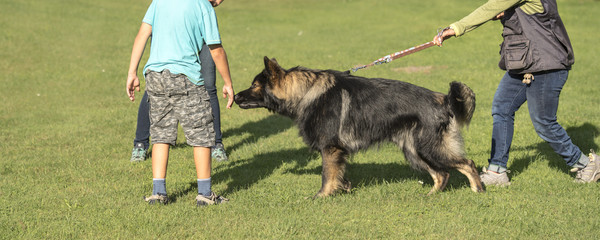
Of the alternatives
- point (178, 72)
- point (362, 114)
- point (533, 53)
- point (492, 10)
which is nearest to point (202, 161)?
point (178, 72)

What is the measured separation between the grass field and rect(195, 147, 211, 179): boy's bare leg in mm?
323

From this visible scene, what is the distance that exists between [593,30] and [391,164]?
1378 cm

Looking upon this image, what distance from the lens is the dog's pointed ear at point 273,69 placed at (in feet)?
17.6

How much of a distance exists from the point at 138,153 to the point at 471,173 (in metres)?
3.99

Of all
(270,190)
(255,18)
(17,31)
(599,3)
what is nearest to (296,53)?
(255,18)

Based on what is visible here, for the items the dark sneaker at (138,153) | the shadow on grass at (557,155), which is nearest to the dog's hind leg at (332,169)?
the shadow on grass at (557,155)

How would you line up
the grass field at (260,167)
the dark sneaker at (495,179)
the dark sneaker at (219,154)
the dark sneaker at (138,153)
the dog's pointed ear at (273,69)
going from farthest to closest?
the dark sneaker at (219,154)
the dark sneaker at (138,153)
the dark sneaker at (495,179)
the dog's pointed ear at (273,69)
the grass field at (260,167)

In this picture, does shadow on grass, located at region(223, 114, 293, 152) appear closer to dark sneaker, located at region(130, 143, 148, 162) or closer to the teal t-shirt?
dark sneaker, located at region(130, 143, 148, 162)

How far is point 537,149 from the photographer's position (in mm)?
7387

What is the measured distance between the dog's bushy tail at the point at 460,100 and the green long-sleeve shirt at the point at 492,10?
0.49 m

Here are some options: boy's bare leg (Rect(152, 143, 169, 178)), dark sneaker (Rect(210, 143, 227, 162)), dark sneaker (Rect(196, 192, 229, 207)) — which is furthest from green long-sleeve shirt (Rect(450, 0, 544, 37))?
dark sneaker (Rect(210, 143, 227, 162))

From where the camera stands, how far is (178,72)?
5.03 meters

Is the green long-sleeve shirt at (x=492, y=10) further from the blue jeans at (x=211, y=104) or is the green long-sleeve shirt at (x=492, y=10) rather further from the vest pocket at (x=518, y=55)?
the blue jeans at (x=211, y=104)

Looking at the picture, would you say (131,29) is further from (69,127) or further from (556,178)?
(556,178)
